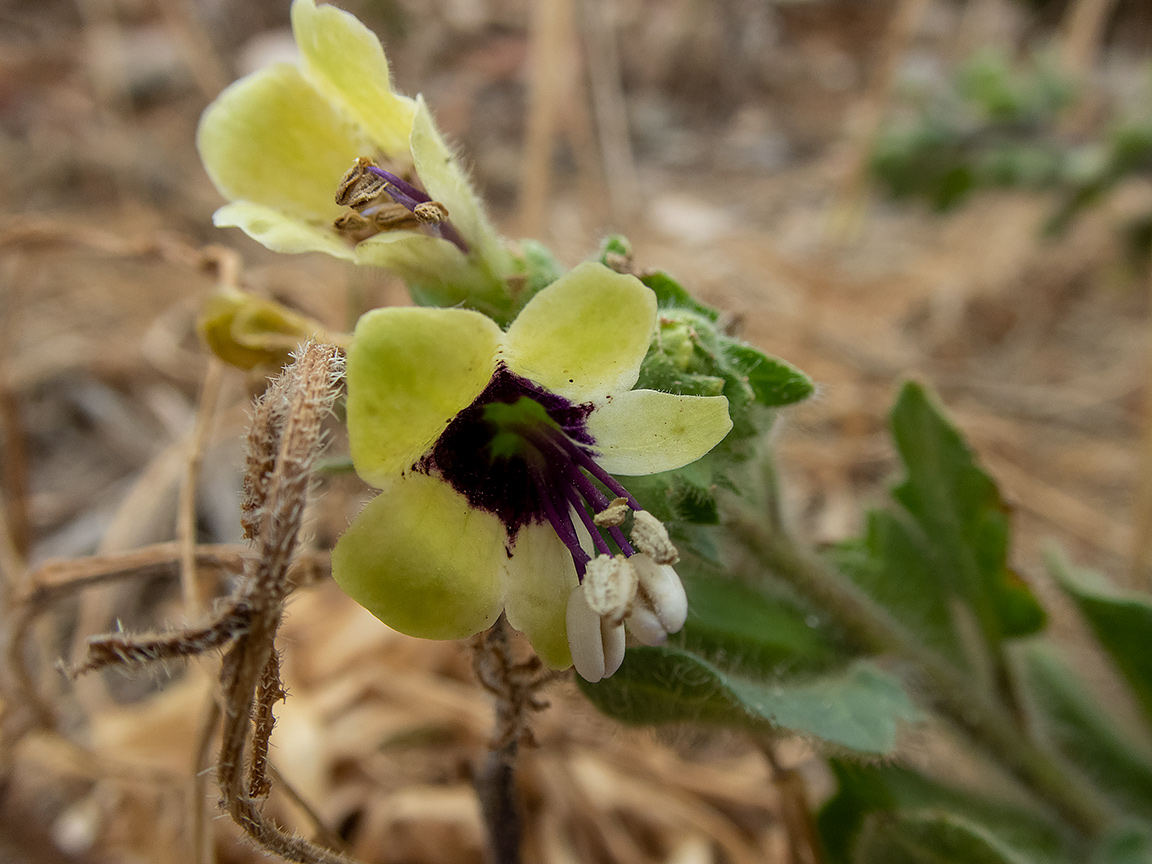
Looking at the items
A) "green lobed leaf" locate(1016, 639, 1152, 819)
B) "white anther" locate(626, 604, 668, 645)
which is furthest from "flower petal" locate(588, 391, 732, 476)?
"green lobed leaf" locate(1016, 639, 1152, 819)

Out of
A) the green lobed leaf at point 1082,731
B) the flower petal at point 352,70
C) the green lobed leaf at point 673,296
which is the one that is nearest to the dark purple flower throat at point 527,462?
the green lobed leaf at point 673,296

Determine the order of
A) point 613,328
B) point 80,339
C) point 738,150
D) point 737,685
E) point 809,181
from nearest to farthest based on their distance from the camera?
1. point 613,328
2. point 737,685
3. point 80,339
4. point 809,181
5. point 738,150

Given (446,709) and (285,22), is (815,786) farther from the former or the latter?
(285,22)

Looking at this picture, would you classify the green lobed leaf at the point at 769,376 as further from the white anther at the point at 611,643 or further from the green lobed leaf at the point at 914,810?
the green lobed leaf at the point at 914,810

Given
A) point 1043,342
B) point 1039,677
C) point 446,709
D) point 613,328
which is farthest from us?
point 1043,342

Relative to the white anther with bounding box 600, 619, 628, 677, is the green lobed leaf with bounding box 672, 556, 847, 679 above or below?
below

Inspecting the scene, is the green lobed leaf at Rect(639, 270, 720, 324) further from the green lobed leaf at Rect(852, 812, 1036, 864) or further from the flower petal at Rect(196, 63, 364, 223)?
the green lobed leaf at Rect(852, 812, 1036, 864)

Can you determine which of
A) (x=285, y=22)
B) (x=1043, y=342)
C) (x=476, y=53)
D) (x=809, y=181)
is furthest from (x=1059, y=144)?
(x=285, y=22)

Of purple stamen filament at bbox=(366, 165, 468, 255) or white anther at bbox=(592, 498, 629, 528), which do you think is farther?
purple stamen filament at bbox=(366, 165, 468, 255)

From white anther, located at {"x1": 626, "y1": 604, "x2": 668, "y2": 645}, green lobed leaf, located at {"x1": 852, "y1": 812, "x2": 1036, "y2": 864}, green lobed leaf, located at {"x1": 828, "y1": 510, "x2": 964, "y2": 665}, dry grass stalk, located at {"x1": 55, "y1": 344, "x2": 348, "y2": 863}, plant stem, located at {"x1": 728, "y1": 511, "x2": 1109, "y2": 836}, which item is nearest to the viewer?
dry grass stalk, located at {"x1": 55, "y1": 344, "x2": 348, "y2": 863}
